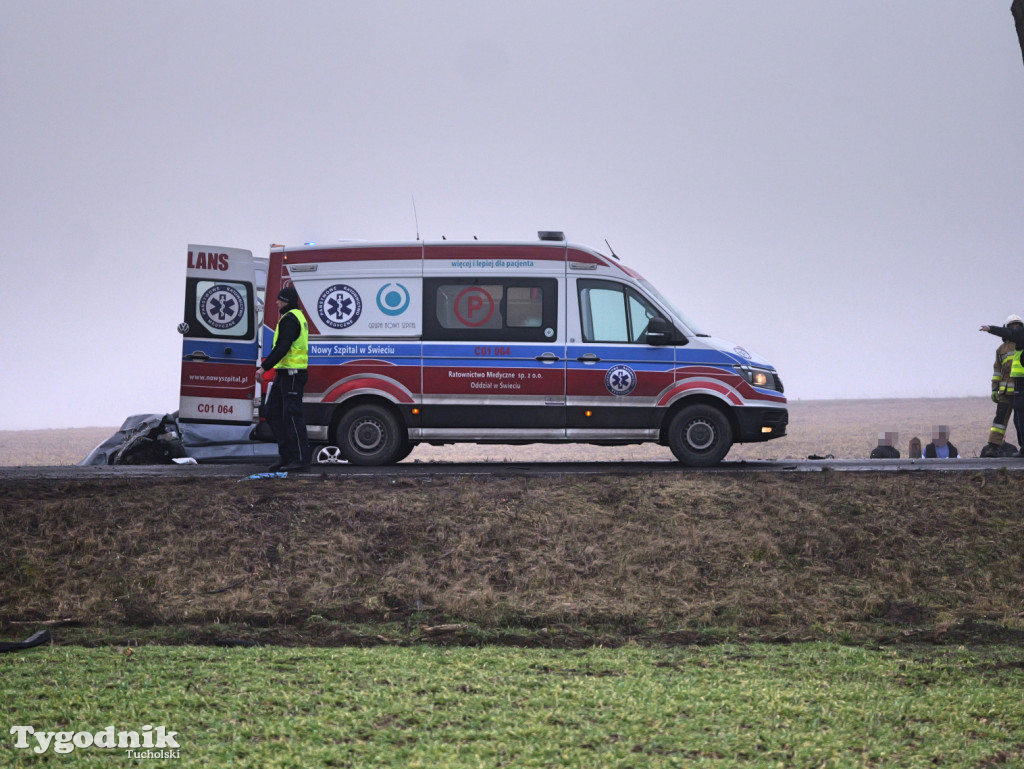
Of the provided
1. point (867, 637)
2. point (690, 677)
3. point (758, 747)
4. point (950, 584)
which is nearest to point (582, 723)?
point (758, 747)

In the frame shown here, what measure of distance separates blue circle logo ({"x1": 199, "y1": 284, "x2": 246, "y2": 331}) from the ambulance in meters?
0.94

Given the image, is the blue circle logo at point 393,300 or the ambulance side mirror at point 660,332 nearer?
the ambulance side mirror at point 660,332

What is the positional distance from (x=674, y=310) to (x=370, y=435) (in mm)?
4271

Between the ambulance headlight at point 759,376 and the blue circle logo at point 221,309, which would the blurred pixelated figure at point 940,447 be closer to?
the ambulance headlight at point 759,376

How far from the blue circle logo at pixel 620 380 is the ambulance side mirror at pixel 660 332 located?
1.57 feet

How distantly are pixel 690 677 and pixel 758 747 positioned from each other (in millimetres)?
1379

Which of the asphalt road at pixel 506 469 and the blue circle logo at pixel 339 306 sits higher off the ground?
the blue circle logo at pixel 339 306

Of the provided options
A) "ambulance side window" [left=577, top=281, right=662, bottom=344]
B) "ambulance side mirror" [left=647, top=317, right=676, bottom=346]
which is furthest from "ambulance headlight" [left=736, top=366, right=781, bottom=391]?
"ambulance side window" [left=577, top=281, right=662, bottom=344]

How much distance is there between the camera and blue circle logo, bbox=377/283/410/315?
13.4 m

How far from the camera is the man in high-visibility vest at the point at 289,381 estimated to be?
12.1 metres

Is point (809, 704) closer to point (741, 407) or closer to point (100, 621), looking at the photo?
point (100, 621)

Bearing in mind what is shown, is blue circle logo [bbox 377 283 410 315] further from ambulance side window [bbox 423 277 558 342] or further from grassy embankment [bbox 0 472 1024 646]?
grassy embankment [bbox 0 472 1024 646]

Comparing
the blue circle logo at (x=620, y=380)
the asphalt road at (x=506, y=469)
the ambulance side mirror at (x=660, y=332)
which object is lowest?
the asphalt road at (x=506, y=469)

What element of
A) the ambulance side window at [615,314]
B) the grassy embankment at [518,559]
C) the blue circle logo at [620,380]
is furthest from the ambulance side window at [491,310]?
the grassy embankment at [518,559]
